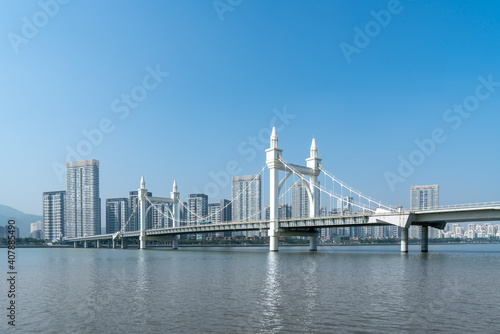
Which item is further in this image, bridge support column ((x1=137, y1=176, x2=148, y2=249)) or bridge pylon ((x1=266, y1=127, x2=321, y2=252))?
bridge support column ((x1=137, y1=176, x2=148, y2=249))

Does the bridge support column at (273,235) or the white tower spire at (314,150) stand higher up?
the white tower spire at (314,150)

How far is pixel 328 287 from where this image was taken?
29328 millimetres

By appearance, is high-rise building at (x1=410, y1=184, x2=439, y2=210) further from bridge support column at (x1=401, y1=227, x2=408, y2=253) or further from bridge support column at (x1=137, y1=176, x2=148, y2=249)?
bridge support column at (x1=137, y1=176, x2=148, y2=249)

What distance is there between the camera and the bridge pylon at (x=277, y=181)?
82.8 m

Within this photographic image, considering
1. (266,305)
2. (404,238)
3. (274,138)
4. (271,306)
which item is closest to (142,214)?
(274,138)

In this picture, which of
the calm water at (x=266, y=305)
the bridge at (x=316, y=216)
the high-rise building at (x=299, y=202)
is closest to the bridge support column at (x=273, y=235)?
the bridge at (x=316, y=216)

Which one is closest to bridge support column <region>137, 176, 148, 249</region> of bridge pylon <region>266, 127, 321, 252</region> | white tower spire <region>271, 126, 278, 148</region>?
bridge pylon <region>266, 127, 321, 252</region>

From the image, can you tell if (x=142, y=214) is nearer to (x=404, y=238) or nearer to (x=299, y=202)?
(x=299, y=202)

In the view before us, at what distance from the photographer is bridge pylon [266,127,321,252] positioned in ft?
272

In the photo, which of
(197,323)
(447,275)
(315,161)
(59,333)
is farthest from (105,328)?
(315,161)

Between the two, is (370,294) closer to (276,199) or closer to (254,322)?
(254,322)

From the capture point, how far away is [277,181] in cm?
8419

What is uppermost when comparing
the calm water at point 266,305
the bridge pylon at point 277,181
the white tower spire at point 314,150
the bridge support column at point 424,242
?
the white tower spire at point 314,150

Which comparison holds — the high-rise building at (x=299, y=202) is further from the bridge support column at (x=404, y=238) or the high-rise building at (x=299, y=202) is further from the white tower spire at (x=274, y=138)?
the bridge support column at (x=404, y=238)
